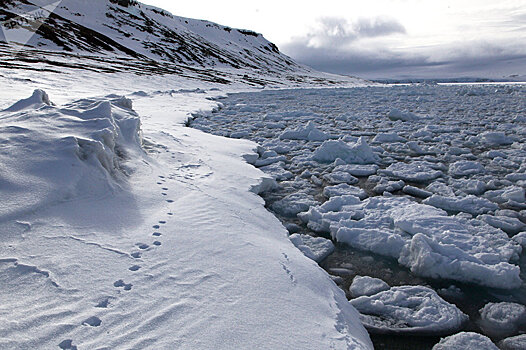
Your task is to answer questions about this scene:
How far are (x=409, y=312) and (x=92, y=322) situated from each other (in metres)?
1.95

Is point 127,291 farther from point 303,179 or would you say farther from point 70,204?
point 303,179

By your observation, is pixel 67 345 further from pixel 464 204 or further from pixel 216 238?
pixel 464 204

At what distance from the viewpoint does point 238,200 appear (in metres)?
3.50

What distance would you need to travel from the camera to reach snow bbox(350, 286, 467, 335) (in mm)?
2082

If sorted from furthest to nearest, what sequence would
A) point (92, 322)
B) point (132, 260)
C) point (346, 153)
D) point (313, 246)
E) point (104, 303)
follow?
point (346, 153) → point (313, 246) → point (132, 260) → point (104, 303) → point (92, 322)

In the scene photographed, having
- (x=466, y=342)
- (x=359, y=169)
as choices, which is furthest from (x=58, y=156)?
(x=359, y=169)

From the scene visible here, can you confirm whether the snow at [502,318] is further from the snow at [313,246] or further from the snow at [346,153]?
the snow at [346,153]

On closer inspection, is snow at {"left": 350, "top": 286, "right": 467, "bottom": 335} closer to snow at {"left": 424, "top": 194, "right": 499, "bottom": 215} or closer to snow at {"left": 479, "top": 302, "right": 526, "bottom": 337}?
snow at {"left": 479, "top": 302, "right": 526, "bottom": 337}

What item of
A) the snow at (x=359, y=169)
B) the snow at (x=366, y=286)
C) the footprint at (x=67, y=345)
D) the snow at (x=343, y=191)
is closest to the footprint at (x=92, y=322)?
the footprint at (x=67, y=345)

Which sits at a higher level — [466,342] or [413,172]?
[413,172]

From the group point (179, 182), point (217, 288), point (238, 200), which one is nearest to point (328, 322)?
point (217, 288)

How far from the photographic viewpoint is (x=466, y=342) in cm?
192

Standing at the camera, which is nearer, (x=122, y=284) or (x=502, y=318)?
(x=122, y=284)

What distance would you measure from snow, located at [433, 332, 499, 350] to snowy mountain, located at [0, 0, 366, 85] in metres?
32.5
